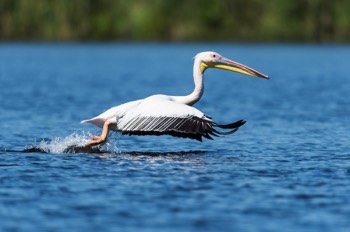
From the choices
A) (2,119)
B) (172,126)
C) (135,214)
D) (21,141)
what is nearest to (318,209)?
(135,214)

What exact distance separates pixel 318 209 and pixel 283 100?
2057 cm

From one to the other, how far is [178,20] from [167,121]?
77757mm

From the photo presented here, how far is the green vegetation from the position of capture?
266 ft

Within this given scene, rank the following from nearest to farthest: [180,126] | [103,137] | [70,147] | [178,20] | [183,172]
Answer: [183,172] < [180,126] < [103,137] < [70,147] < [178,20]

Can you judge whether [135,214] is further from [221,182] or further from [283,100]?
[283,100]

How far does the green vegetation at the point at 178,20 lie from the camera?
81000 mm

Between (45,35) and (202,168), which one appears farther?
(45,35)

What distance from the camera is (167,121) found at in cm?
1455

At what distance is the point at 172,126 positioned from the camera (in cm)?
1452

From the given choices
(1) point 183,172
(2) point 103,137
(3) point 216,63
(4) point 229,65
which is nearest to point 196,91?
(3) point 216,63

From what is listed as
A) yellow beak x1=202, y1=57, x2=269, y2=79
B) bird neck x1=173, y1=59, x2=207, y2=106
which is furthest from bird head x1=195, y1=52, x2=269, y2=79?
bird neck x1=173, y1=59, x2=207, y2=106

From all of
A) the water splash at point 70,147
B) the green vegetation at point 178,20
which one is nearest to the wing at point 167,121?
the water splash at point 70,147

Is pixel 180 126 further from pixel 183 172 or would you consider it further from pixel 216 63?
pixel 216 63

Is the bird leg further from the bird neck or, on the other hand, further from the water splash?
the bird neck
